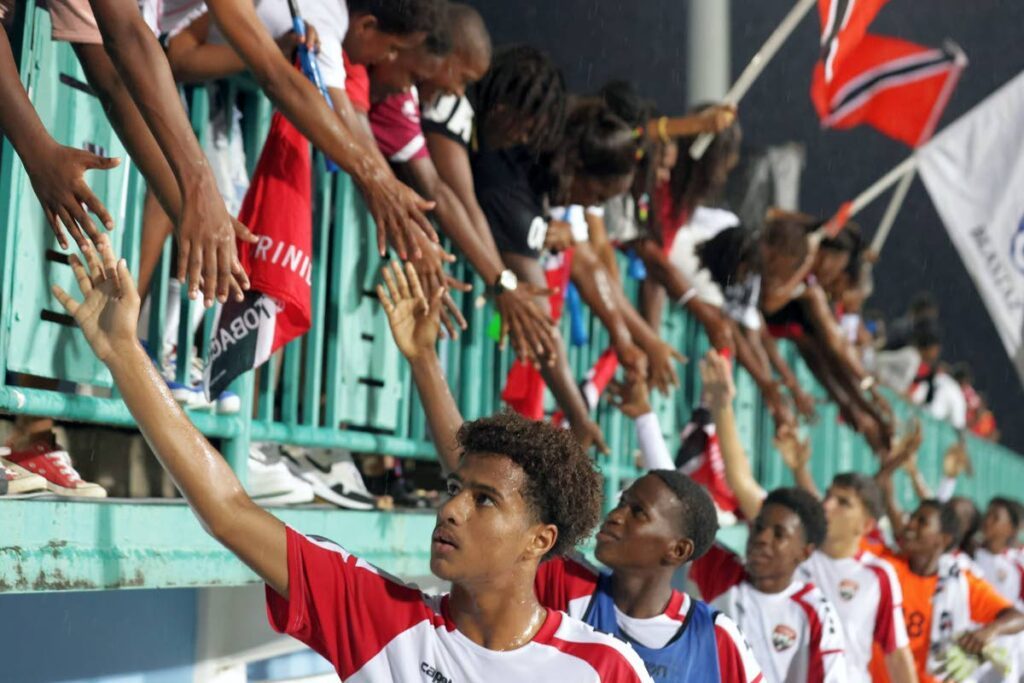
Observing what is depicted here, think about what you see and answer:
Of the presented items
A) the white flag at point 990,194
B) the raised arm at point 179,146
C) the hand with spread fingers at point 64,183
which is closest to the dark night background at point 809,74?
the white flag at point 990,194

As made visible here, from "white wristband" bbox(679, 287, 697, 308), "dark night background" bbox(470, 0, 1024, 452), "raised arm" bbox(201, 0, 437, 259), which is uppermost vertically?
"dark night background" bbox(470, 0, 1024, 452)

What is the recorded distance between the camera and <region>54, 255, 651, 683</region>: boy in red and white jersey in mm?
3055

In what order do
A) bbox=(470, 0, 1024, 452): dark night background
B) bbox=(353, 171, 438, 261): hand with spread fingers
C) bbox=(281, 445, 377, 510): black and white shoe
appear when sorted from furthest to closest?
bbox=(470, 0, 1024, 452): dark night background → bbox=(281, 445, 377, 510): black and white shoe → bbox=(353, 171, 438, 261): hand with spread fingers

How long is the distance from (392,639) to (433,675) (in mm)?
117

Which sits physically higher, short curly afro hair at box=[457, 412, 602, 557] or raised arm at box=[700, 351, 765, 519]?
raised arm at box=[700, 351, 765, 519]

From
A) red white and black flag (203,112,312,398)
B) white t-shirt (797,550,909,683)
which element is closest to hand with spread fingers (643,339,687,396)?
white t-shirt (797,550,909,683)

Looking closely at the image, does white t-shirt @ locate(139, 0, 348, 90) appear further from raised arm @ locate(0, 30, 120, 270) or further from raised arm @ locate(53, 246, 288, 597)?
raised arm @ locate(53, 246, 288, 597)

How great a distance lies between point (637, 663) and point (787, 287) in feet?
Result: 20.9

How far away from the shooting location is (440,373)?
4137 mm

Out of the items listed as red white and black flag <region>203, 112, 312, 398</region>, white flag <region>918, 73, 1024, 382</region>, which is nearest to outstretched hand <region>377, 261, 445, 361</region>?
red white and black flag <region>203, 112, 312, 398</region>

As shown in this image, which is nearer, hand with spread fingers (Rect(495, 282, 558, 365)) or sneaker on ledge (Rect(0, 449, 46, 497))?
sneaker on ledge (Rect(0, 449, 46, 497))

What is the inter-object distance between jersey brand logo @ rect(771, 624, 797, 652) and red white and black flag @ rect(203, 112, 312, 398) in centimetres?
212

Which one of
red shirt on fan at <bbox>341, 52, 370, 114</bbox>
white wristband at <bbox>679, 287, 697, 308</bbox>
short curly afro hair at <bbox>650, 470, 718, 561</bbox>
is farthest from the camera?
white wristband at <bbox>679, 287, 697, 308</bbox>

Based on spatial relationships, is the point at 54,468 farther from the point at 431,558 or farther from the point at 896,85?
the point at 896,85
